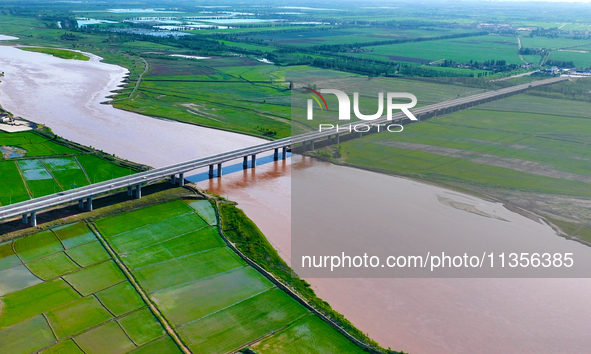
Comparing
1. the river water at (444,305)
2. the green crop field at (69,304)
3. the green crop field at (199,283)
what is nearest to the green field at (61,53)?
the river water at (444,305)

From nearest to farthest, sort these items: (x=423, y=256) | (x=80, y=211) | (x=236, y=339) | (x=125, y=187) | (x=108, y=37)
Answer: (x=236, y=339)
(x=423, y=256)
(x=80, y=211)
(x=125, y=187)
(x=108, y=37)

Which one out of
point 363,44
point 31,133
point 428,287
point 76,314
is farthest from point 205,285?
point 363,44

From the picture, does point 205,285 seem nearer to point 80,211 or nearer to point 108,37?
point 80,211

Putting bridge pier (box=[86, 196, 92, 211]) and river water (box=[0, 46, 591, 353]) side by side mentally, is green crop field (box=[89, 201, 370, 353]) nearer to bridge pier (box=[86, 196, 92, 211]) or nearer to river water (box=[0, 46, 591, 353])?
bridge pier (box=[86, 196, 92, 211])

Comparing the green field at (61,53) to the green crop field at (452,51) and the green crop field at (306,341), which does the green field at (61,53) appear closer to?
the green crop field at (452,51)

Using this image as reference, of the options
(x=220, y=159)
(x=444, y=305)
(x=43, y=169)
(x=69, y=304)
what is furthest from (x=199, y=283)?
(x=43, y=169)
